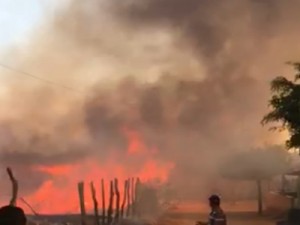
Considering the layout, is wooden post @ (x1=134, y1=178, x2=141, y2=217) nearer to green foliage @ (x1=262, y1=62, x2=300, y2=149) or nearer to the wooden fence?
the wooden fence

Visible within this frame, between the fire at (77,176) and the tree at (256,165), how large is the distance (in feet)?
14.1

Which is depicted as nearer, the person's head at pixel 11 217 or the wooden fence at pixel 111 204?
the person's head at pixel 11 217

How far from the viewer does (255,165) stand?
1415 inches

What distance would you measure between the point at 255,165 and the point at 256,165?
0.21 feet

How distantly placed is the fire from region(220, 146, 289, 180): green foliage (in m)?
4.30

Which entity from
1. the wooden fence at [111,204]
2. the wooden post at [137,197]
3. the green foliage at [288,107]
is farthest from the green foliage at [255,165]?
the green foliage at [288,107]

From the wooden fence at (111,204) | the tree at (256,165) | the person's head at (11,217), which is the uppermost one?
the tree at (256,165)

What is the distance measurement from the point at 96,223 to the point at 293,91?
7.84 meters

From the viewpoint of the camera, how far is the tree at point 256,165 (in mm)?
35719

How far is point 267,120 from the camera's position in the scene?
18766 millimetres

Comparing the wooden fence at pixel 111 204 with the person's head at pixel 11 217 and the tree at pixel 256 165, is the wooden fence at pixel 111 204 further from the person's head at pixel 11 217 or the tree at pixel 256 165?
the person's head at pixel 11 217

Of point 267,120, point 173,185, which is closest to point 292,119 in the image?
point 267,120

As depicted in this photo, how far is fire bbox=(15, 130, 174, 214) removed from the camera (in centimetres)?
3622

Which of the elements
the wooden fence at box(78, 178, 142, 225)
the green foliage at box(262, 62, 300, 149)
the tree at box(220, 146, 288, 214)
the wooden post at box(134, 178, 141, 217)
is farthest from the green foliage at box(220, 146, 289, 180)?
the green foliage at box(262, 62, 300, 149)
